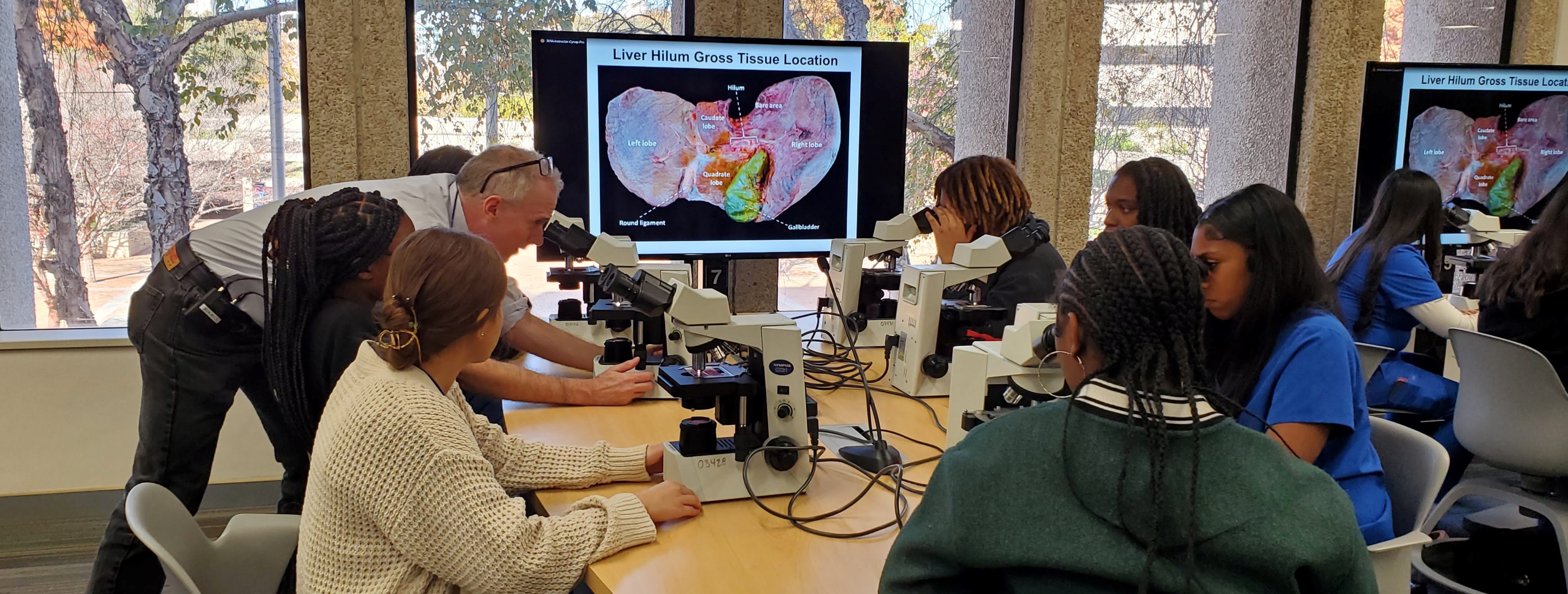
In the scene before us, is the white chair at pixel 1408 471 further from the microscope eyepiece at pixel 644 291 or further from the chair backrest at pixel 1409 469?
the microscope eyepiece at pixel 644 291

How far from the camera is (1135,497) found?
0.94 m

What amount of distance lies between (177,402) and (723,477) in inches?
45.9

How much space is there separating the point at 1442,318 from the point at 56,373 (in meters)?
4.30

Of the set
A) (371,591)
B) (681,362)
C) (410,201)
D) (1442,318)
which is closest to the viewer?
(371,591)

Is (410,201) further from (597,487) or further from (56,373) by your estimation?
(56,373)

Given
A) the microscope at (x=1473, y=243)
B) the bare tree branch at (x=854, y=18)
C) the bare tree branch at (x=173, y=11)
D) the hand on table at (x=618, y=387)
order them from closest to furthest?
the hand on table at (x=618, y=387)
the bare tree branch at (x=173, y=11)
the bare tree branch at (x=854, y=18)
the microscope at (x=1473, y=243)

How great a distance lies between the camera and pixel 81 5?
10.6ft

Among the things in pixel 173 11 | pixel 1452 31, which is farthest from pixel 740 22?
pixel 1452 31

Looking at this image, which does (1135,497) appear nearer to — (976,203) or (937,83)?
(976,203)

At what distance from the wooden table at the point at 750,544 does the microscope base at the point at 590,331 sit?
63cm

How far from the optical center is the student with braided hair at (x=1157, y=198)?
8.39 feet

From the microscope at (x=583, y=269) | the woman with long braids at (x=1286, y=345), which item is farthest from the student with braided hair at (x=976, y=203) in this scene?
the woman with long braids at (x=1286, y=345)

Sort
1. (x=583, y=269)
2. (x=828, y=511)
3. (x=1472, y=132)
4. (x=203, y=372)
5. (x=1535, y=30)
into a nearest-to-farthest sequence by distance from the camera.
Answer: (x=828, y=511)
(x=203, y=372)
(x=583, y=269)
(x=1472, y=132)
(x=1535, y=30)

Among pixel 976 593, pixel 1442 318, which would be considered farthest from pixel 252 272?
pixel 1442 318
